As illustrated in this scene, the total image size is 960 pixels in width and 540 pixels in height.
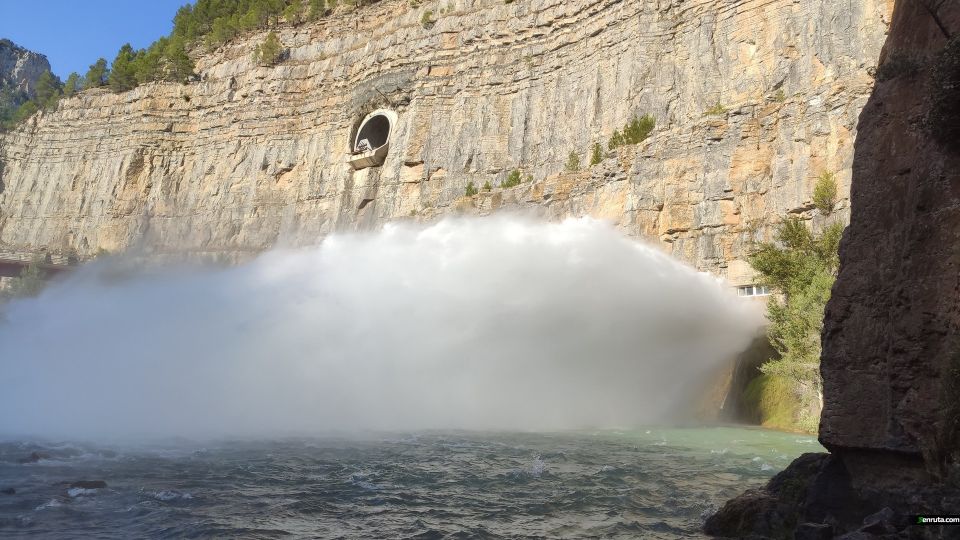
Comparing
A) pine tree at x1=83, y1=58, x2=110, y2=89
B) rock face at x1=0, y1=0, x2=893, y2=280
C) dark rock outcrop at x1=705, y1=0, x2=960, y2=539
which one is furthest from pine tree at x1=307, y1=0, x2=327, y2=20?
dark rock outcrop at x1=705, y1=0, x2=960, y2=539

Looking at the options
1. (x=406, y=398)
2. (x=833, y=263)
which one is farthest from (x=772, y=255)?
(x=406, y=398)

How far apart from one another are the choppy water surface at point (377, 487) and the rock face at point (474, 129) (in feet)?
47.6

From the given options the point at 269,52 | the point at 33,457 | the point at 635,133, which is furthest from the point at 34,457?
the point at 269,52

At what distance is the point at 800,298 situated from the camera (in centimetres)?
1947

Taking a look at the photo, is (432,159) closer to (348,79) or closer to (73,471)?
(348,79)

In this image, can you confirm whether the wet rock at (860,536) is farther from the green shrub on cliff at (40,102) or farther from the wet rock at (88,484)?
the green shrub on cliff at (40,102)

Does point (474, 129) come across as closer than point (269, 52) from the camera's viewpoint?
Yes

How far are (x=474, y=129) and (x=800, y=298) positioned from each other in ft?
94.0

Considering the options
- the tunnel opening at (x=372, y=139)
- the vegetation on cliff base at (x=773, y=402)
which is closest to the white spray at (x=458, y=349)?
the vegetation on cliff base at (x=773, y=402)

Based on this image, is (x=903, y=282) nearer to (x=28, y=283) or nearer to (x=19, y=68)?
(x=28, y=283)

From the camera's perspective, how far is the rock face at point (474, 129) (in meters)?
27.0

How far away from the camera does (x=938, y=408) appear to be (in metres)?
5.50

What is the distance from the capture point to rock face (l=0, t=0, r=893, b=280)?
27.0 meters

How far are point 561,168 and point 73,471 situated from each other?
103 ft
